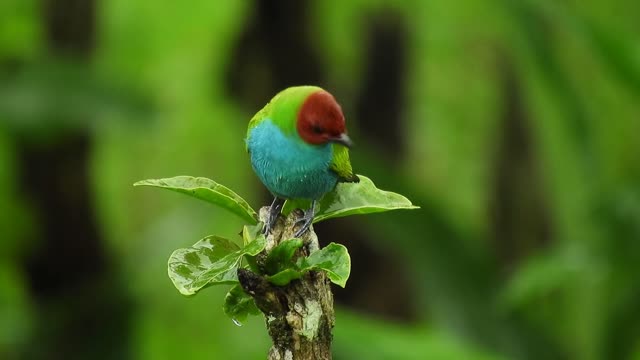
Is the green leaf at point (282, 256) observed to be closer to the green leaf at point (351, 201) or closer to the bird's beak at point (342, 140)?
the green leaf at point (351, 201)

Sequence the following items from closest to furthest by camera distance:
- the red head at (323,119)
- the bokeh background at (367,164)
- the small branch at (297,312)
Result: 1. the red head at (323,119)
2. the small branch at (297,312)
3. the bokeh background at (367,164)

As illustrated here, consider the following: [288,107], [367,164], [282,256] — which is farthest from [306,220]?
[367,164]

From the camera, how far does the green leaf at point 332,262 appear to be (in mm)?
1032

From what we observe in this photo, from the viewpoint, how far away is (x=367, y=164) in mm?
3408

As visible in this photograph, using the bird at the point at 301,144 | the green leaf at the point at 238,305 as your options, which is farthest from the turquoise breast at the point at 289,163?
the green leaf at the point at 238,305

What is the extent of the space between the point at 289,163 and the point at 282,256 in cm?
13

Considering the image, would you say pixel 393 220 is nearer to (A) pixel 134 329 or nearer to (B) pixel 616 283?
(B) pixel 616 283

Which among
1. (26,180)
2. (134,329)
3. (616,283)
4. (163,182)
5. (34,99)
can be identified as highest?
(163,182)

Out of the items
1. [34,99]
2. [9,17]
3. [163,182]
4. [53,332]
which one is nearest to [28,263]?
[53,332]

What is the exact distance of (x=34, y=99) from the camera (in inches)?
196

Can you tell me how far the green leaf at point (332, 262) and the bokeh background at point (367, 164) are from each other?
77cm

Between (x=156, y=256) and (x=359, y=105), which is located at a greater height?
(x=359, y=105)

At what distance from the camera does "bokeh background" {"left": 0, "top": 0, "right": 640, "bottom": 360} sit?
3.04 metres

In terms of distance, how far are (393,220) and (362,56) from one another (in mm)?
2969
